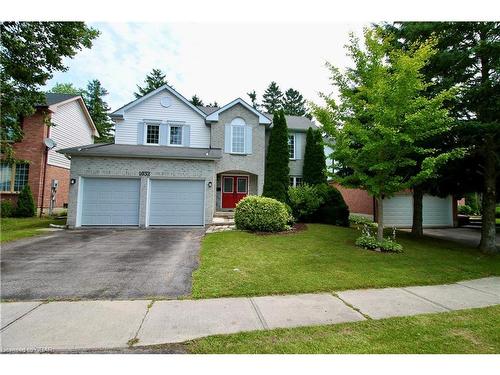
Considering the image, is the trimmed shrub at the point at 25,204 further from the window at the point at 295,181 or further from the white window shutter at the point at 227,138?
the window at the point at 295,181

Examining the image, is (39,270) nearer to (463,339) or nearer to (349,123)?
(463,339)

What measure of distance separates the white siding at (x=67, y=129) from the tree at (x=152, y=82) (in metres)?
16.9

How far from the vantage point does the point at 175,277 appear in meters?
6.02

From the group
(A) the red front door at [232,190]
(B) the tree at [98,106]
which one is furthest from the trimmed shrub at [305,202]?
(B) the tree at [98,106]

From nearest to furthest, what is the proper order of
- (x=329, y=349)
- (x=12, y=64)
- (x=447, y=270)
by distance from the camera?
(x=329, y=349) → (x=447, y=270) → (x=12, y=64)

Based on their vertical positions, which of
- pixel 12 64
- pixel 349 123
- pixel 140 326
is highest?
pixel 12 64

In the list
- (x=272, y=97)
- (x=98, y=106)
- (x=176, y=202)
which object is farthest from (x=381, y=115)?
(x=98, y=106)

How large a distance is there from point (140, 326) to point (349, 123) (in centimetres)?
817

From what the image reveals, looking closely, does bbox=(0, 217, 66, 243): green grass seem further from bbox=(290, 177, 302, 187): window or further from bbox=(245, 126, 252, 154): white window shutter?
bbox=(290, 177, 302, 187): window

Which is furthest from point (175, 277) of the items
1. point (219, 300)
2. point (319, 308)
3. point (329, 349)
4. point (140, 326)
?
point (329, 349)

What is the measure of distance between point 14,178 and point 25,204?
2206mm

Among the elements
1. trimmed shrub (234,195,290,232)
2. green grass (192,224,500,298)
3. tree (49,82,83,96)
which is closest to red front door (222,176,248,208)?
trimmed shrub (234,195,290,232)

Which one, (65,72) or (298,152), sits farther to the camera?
(298,152)

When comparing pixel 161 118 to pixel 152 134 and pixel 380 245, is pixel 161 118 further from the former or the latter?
pixel 380 245
